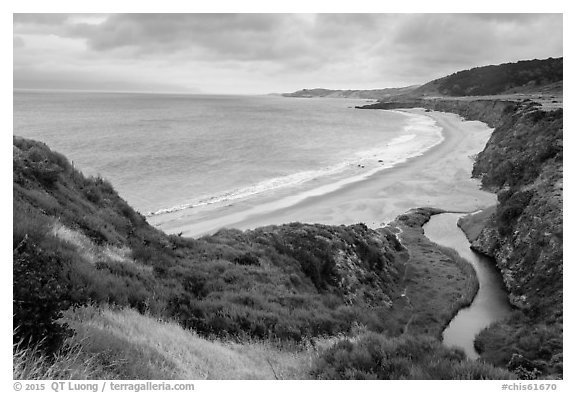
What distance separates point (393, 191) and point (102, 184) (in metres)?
31.1

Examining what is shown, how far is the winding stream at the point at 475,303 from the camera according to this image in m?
16.8

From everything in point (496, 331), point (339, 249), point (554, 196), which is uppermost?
point (554, 196)

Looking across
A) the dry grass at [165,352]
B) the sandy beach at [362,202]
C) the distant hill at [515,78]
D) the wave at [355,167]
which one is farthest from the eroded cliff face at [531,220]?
the distant hill at [515,78]

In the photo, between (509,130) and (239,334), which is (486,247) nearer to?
(239,334)

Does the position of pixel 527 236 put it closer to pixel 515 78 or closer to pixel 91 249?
pixel 91 249

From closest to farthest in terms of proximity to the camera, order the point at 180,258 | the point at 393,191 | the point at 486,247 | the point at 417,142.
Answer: the point at 180,258 < the point at 486,247 < the point at 393,191 < the point at 417,142

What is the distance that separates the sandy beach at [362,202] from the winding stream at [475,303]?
6.06 metres

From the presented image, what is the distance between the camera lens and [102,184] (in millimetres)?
17516

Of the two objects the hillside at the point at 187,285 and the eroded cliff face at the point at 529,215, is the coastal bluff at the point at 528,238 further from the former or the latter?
the hillside at the point at 187,285

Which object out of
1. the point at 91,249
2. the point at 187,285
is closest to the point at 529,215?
the point at 187,285

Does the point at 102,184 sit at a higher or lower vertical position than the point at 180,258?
higher
